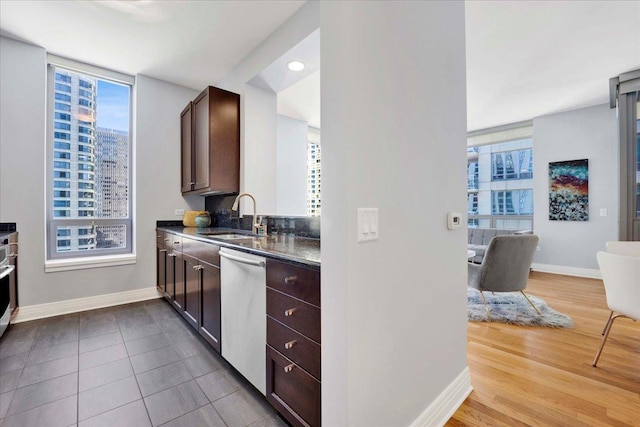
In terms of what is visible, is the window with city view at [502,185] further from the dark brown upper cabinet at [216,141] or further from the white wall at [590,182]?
the dark brown upper cabinet at [216,141]

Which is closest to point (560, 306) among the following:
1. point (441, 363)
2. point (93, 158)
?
point (441, 363)

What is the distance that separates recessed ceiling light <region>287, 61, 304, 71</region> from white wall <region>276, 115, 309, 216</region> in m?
2.25

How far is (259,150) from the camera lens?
10.5 feet

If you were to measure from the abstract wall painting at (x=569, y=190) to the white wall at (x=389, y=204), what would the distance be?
4550mm

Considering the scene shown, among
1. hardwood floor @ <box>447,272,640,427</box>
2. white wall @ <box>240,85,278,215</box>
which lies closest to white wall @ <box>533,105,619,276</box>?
hardwood floor @ <box>447,272,640,427</box>

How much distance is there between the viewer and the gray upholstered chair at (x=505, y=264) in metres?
2.74

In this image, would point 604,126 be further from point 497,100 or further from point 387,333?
point 387,333

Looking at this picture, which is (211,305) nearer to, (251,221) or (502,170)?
(251,221)

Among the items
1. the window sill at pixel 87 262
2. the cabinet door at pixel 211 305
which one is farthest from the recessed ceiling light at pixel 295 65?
the window sill at pixel 87 262

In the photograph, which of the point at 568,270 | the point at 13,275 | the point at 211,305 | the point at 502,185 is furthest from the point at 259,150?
the point at 568,270

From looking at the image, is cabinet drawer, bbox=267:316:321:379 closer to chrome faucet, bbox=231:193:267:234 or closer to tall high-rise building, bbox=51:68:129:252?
chrome faucet, bbox=231:193:267:234

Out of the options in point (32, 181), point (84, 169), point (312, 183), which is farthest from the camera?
point (312, 183)

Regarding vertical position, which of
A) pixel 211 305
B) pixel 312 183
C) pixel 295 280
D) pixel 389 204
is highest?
pixel 312 183

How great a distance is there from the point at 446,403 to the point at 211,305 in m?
1.60
